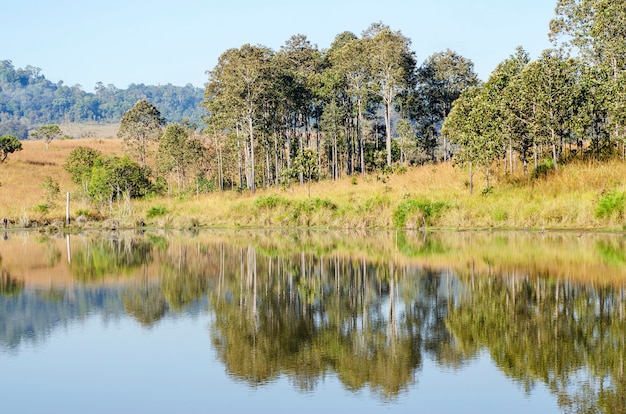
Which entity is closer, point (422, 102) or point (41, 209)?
point (41, 209)

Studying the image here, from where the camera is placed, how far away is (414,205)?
146 ft

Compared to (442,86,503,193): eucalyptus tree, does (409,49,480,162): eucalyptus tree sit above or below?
above

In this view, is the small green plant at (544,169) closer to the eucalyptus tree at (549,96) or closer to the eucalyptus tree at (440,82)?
the eucalyptus tree at (549,96)

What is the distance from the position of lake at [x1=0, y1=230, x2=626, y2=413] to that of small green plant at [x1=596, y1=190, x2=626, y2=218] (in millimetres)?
4706

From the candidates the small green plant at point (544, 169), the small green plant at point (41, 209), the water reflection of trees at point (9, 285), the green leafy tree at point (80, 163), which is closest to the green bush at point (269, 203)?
the small green plant at point (544, 169)

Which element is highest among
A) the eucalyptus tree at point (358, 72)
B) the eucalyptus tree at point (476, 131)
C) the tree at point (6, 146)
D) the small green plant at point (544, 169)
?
the eucalyptus tree at point (358, 72)

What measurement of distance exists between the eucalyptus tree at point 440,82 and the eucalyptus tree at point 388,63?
22.4 ft

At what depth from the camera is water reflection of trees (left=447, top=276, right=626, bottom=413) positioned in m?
12.2

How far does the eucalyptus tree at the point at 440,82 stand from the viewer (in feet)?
268

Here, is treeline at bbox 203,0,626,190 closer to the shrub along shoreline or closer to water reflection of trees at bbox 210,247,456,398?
the shrub along shoreline

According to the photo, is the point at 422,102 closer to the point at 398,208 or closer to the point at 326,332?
the point at 398,208

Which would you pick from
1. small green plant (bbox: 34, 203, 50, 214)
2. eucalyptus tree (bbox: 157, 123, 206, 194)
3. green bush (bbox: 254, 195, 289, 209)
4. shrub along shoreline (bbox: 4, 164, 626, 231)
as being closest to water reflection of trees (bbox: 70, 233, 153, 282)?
green bush (bbox: 254, 195, 289, 209)

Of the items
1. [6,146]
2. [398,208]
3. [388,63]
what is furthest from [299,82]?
[6,146]

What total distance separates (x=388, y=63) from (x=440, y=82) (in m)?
12.9
